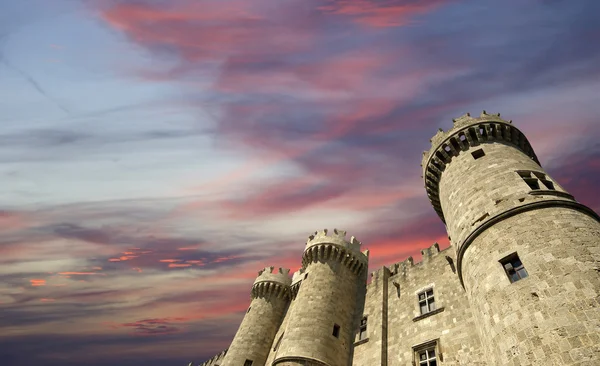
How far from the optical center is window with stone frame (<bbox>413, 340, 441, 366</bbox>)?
15.8 metres

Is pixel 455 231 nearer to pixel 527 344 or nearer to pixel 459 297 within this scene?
pixel 459 297

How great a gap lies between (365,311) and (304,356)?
18.2 feet

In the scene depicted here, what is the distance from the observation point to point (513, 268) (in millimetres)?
11180

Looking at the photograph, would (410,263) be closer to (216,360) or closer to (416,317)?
(416,317)

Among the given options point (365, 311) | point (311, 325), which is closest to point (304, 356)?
point (311, 325)

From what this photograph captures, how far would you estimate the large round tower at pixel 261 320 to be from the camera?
25.7 metres

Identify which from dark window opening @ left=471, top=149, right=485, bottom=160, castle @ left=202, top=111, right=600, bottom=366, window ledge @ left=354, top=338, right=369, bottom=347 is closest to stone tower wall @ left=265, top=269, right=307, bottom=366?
castle @ left=202, top=111, right=600, bottom=366

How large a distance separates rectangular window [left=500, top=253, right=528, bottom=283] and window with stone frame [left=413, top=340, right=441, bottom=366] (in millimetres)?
6590

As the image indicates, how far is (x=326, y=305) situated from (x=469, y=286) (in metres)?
10.3

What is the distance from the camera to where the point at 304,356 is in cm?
1831

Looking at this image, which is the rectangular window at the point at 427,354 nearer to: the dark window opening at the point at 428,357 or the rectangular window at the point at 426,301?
the dark window opening at the point at 428,357

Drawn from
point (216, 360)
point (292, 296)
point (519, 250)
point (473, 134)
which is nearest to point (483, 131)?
point (473, 134)

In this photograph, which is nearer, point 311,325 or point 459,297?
point 459,297

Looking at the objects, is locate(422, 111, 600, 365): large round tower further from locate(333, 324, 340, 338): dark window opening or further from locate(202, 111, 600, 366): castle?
locate(333, 324, 340, 338): dark window opening
